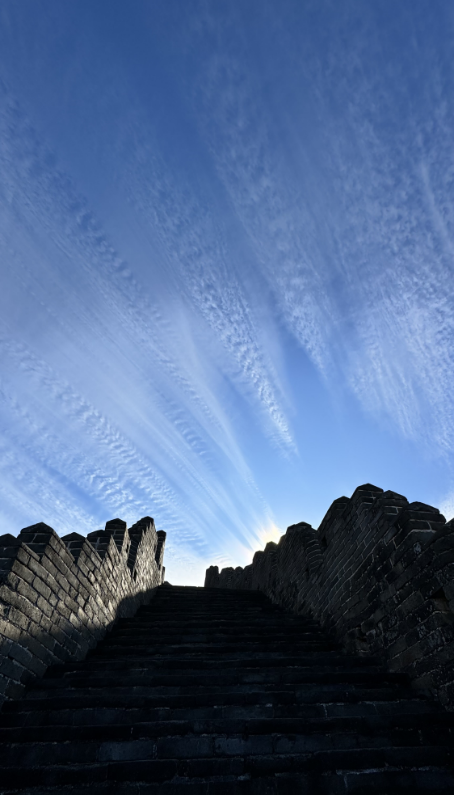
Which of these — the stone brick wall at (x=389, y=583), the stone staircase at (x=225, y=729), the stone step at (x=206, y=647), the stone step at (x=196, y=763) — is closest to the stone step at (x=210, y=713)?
the stone staircase at (x=225, y=729)

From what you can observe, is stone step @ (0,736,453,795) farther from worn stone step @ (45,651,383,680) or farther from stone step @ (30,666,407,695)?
worn stone step @ (45,651,383,680)

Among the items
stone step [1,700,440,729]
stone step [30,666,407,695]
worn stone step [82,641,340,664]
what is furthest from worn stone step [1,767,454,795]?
worn stone step [82,641,340,664]

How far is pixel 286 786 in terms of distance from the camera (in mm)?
2584

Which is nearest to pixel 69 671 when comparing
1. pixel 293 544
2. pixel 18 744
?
pixel 18 744

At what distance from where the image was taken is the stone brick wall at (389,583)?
3539 millimetres

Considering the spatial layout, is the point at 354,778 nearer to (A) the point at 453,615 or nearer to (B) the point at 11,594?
(A) the point at 453,615

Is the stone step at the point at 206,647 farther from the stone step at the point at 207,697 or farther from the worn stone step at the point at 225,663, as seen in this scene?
the stone step at the point at 207,697

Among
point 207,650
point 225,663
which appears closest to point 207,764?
point 225,663

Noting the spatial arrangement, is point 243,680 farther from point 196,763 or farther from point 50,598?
point 50,598

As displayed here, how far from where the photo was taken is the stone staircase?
2.62 metres

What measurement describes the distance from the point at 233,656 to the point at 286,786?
227 cm

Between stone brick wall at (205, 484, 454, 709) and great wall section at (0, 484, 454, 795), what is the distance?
0.02 m

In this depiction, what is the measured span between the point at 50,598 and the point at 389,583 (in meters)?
3.94

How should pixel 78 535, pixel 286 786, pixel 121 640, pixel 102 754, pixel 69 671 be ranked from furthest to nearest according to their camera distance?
1. pixel 121 640
2. pixel 78 535
3. pixel 69 671
4. pixel 102 754
5. pixel 286 786
